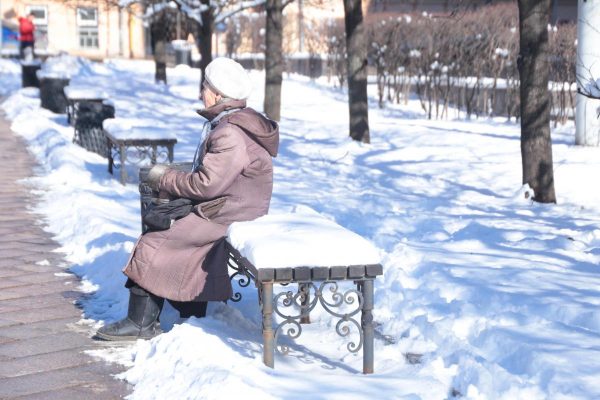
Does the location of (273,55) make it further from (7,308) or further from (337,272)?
(337,272)

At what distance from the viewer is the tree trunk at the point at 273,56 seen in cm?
1692

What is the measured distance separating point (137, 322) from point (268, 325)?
1.01 metres

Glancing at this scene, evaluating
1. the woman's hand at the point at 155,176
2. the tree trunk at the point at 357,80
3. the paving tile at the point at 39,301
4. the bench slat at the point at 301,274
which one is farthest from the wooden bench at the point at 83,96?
the bench slat at the point at 301,274

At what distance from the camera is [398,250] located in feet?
23.6

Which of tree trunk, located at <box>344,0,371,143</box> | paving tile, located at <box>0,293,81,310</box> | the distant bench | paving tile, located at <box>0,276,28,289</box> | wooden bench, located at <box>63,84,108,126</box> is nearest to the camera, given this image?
paving tile, located at <box>0,293,81,310</box>

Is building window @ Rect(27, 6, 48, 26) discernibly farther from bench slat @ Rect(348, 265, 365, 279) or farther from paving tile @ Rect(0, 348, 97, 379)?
bench slat @ Rect(348, 265, 365, 279)

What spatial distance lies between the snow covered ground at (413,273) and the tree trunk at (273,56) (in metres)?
2.18

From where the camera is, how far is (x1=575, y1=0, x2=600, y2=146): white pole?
13.5 metres

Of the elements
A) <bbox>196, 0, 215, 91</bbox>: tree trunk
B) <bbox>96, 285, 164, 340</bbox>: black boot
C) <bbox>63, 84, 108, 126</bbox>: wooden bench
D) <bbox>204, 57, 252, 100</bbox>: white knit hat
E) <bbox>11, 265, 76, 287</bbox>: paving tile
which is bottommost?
<bbox>11, 265, 76, 287</bbox>: paving tile

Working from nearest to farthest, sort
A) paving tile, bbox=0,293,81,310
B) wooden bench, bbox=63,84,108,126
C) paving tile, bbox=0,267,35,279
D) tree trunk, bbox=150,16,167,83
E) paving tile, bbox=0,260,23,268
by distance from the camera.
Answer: paving tile, bbox=0,293,81,310, paving tile, bbox=0,267,35,279, paving tile, bbox=0,260,23,268, wooden bench, bbox=63,84,108,126, tree trunk, bbox=150,16,167,83

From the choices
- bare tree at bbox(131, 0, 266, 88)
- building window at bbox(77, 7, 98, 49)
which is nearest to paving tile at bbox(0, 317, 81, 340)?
bare tree at bbox(131, 0, 266, 88)

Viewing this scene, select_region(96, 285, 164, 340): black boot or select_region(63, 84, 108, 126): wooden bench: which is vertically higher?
select_region(63, 84, 108, 126): wooden bench

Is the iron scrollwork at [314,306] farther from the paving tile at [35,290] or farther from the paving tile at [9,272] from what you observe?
the paving tile at [9,272]

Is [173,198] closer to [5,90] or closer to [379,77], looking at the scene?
[379,77]
